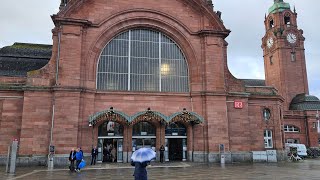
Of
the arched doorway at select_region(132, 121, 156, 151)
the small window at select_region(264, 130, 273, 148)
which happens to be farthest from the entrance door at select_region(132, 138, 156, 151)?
→ the small window at select_region(264, 130, 273, 148)

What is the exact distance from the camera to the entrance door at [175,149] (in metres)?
30.5

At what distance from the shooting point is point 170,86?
101 ft

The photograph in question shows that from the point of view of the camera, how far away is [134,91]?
29.3 metres

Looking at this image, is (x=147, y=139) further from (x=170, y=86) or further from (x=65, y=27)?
(x=65, y=27)

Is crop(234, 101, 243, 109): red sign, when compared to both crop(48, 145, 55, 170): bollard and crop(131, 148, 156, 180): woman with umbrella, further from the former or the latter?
crop(131, 148, 156, 180): woman with umbrella

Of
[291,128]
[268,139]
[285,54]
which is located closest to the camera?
[268,139]

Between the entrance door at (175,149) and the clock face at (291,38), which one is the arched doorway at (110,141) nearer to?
the entrance door at (175,149)

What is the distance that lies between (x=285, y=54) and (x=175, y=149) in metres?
48.5

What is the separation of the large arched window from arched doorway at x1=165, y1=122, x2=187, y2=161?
369cm

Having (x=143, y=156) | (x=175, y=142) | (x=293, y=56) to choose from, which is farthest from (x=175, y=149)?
(x=293, y=56)

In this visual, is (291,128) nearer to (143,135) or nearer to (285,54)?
(285,54)

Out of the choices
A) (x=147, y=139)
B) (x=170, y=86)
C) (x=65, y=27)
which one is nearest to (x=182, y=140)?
(x=147, y=139)

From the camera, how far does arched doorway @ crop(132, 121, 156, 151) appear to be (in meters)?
29.2

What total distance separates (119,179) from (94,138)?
10.9m
